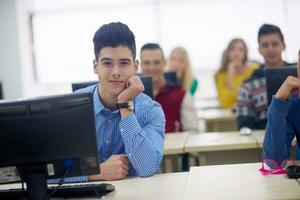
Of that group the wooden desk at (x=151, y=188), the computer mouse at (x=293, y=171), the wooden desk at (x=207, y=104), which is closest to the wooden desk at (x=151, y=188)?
the wooden desk at (x=151, y=188)

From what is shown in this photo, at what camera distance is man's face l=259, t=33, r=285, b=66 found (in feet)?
10.2

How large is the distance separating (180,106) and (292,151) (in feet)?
5.37

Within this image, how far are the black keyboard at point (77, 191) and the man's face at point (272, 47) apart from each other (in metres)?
1.94

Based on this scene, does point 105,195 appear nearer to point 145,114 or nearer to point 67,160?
point 67,160

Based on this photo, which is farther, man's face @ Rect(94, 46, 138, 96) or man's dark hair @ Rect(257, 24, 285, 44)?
man's dark hair @ Rect(257, 24, 285, 44)

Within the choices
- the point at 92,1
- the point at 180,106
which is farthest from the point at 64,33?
the point at 180,106

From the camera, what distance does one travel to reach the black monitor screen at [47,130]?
1394 mm

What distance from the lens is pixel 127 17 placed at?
20.5ft

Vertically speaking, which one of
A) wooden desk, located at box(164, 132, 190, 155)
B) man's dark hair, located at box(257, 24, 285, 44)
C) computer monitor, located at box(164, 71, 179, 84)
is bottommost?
wooden desk, located at box(164, 132, 190, 155)

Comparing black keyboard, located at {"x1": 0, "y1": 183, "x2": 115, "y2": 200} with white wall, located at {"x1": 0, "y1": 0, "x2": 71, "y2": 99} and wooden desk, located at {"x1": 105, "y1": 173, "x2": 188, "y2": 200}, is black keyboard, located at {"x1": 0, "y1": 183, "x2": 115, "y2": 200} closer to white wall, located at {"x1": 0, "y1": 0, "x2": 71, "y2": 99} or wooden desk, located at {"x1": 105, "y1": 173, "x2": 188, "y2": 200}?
wooden desk, located at {"x1": 105, "y1": 173, "x2": 188, "y2": 200}

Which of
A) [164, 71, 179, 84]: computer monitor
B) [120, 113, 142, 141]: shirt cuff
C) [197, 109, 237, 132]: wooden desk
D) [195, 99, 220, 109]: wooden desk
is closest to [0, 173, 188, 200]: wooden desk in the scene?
[120, 113, 142, 141]: shirt cuff

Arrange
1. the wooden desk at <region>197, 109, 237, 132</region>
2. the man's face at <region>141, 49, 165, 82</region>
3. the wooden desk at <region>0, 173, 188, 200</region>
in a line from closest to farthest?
the wooden desk at <region>0, 173, 188, 200</region>, the man's face at <region>141, 49, 165, 82</region>, the wooden desk at <region>197, 109, 237, 132</region>

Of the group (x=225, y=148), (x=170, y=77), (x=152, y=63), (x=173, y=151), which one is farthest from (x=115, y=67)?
(x=170, y=77)

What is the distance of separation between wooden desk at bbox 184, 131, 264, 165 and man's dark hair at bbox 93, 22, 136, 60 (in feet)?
3.25
